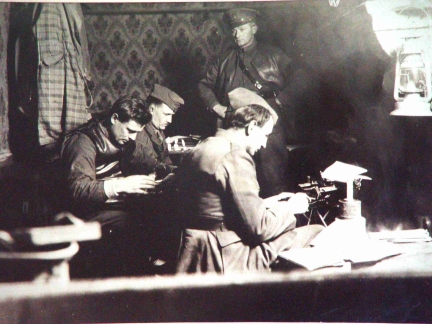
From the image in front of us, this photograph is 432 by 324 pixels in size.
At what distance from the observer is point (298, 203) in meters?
2.61

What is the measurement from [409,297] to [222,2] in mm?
2145

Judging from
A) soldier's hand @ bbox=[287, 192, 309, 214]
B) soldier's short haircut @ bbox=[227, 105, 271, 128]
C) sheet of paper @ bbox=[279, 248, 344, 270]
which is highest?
soldier's short haircut @ bbox=[227, 105, 271, 128]

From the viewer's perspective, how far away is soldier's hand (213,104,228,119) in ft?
8.61

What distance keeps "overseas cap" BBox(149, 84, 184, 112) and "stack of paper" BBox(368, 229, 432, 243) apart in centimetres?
143

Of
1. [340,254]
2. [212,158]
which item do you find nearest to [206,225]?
[212,158]

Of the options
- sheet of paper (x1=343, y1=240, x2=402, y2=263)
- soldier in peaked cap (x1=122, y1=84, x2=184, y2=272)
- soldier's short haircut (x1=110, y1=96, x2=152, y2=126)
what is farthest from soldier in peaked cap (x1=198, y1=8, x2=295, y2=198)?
sheet of paper (x1=343, y1=240, x2=402, y2=263)

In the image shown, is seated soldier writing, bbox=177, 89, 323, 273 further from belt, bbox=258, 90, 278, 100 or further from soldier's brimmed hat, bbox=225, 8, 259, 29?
soldier's brimmed hat, bbox=225, 8, 259, 29

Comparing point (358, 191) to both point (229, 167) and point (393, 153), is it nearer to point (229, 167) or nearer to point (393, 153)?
point (393, 153)

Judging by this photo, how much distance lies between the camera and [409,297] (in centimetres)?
261

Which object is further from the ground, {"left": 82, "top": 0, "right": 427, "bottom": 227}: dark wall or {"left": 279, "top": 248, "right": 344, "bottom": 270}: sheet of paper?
{"left": 82, "top": 0, "right": 427, "bottom": 227}: dark wall

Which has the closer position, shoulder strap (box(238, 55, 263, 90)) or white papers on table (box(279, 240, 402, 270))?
white papers on table (box(279, 240, 402, 270))

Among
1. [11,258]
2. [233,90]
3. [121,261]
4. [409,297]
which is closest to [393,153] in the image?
[409,297]

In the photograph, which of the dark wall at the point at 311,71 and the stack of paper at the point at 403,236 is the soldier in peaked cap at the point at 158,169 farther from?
the stack of paper at the point at 403,236

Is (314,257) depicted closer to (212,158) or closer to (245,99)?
(212,158)
